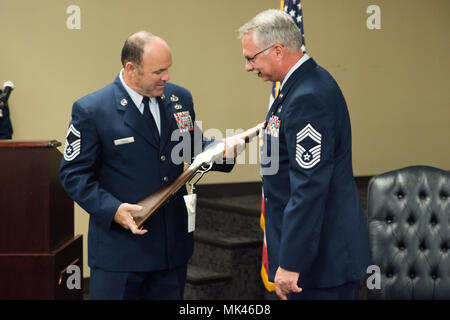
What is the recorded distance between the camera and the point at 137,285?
2109mm

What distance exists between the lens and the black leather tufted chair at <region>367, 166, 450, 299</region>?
2.51 metres

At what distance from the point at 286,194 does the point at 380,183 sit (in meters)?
0.81

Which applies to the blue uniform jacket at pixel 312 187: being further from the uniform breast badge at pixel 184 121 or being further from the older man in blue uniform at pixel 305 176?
the uniform breast badge at pixel 184 121

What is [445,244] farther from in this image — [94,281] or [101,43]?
[101,43]

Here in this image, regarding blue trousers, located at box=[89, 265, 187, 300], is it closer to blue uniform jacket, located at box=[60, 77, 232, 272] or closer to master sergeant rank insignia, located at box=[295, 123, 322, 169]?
blue uniform jacket, located at box=[60, 77, 232, 272]

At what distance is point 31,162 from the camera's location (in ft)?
8.26

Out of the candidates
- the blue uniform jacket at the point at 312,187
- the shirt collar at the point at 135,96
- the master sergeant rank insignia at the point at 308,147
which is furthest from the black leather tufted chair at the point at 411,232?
the shirt collar at the point at 135,96

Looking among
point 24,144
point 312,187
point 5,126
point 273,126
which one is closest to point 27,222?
point 24,144

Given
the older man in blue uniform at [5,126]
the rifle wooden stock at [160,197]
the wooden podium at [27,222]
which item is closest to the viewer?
the rifle wooden stock at [160,197]

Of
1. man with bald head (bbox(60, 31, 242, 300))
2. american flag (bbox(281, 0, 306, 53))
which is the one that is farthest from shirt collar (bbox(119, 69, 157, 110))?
american flag (bbox(281, 0, 306, 53))

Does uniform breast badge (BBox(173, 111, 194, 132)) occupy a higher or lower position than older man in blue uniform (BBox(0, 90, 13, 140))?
lower

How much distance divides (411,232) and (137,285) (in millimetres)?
1141

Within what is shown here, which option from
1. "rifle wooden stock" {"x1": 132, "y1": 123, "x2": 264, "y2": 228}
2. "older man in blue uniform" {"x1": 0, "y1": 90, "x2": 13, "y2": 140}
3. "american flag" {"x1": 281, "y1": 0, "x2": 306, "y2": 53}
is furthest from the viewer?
"older man in blue uniform" {"x1": 0, "y1": 90, "x2": 13, "y2": 140}

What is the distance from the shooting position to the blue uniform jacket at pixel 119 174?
202 centimetres
